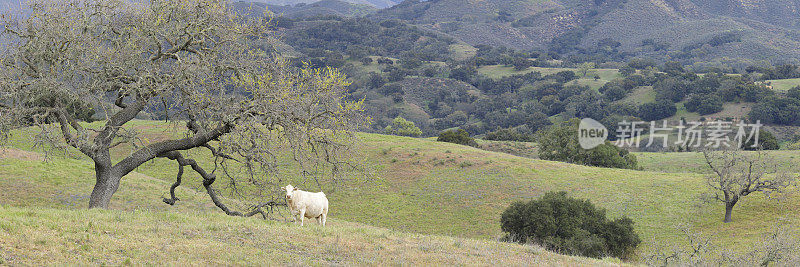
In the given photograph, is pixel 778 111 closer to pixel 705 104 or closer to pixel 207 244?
pixel 705 104

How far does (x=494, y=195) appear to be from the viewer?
4231 centimetres

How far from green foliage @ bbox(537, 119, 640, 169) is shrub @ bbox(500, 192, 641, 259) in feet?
94.8

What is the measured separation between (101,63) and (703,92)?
449 ft

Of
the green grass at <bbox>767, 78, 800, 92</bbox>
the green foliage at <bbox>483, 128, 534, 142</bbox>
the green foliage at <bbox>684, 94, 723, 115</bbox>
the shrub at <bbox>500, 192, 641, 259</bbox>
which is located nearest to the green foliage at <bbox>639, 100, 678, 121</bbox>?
the green foliage at <bbox>684, 94, 723, 115</bbox>

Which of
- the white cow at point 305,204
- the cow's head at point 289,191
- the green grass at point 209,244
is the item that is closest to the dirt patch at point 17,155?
the green grass at point 209,244

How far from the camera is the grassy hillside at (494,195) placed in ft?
116

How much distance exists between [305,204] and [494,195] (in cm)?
2527

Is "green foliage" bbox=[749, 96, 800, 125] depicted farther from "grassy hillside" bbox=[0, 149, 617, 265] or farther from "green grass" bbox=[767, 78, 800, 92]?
"grassy hillside" bbox=[0, 149, 617, 265]

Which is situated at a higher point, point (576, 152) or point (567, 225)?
point (576, 152)

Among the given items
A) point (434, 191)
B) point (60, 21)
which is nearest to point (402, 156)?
point (434, 191)

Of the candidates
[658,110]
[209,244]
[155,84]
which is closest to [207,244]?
[209,244]

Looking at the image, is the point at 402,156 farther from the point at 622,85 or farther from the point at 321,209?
the point at 622,85

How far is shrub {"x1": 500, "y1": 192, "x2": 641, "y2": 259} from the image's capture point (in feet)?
99.2

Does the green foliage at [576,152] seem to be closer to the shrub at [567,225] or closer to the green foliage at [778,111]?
the shrub at [567,225]
